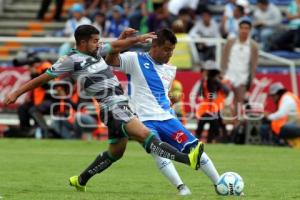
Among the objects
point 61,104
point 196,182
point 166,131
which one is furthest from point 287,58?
point 166,131

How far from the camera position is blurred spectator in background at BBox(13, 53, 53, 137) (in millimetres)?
22297

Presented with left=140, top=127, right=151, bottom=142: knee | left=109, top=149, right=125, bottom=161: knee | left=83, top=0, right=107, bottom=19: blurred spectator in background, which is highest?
left=140, top=127, right=151, bottom=142: knee

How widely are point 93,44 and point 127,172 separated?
4.02 metres

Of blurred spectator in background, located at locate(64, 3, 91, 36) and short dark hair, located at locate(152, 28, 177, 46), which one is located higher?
short dark hair, located at locate(152, 28, 177, 46)

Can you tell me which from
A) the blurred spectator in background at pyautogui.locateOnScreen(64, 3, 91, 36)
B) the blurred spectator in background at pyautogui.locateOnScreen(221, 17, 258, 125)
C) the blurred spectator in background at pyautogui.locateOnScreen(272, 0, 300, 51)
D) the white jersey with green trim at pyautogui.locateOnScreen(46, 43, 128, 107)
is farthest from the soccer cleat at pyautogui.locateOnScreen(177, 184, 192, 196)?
the blurred spectator in background at pyautogui.locateOnScreen(64, 3, 91, 36)

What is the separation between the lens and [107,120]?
1134cm

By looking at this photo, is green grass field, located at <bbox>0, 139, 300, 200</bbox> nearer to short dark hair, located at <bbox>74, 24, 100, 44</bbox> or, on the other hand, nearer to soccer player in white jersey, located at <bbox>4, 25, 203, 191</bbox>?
soccer player in white jersey, located at <bbox>4, 25, 203, 191</bbox>

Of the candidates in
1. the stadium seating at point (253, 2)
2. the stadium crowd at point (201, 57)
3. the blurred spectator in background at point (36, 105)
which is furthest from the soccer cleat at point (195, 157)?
the stadium seating at point (253, 2)

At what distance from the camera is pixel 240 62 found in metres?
21.6

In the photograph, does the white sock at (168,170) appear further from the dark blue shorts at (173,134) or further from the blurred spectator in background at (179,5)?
the blurred spectator in background at (179,5)

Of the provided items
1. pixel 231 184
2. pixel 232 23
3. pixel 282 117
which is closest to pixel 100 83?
pixel 231 184

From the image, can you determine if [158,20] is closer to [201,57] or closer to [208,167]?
[201,57]

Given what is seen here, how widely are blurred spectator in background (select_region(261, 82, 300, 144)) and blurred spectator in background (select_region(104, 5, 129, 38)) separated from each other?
18.4 feet

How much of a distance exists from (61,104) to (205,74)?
143 inches
